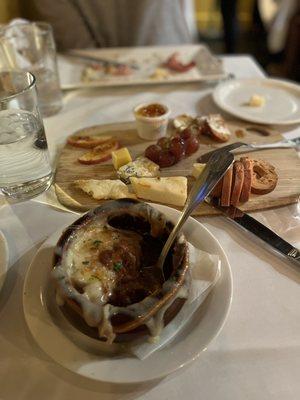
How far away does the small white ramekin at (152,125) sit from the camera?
1.15m

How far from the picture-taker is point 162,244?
0.70 meters

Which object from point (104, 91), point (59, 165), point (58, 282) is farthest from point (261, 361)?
point (104, 91)

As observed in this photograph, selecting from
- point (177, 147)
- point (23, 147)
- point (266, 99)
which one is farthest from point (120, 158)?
point (266, 99)

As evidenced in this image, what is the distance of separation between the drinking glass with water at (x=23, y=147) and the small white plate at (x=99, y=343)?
33 centimetres

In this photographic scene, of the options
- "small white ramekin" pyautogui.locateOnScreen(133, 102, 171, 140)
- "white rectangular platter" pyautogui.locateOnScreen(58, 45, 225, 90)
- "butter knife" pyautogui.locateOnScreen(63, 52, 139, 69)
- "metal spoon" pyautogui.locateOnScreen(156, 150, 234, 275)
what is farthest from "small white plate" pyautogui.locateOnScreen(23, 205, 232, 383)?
"butter knife" pyautogui.locateOnScreen(63, 52, 139, 69)

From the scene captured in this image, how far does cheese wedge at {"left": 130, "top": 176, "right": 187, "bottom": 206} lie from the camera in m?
0.91

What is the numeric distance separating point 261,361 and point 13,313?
46cm

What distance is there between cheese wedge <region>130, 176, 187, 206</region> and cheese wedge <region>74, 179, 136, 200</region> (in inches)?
1.3

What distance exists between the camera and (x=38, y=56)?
1.38 meters

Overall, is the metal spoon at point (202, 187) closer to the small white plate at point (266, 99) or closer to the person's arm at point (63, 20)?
the small white plate at point (266, 99)

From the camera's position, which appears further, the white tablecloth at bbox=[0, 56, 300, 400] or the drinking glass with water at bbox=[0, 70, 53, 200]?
the drinking glass with water at bbox=[0, 70, 53, 200]

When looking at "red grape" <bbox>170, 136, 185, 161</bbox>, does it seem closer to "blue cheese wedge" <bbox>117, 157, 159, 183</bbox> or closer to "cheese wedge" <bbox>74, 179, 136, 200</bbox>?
"blue cheese wedge" <bbox>117, 157, 159, 183</bbox>

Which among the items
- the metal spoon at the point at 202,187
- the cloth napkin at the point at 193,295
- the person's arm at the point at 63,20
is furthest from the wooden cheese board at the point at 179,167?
the person's arm at the point at 63,20

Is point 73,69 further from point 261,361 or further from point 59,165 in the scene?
point 261,361
